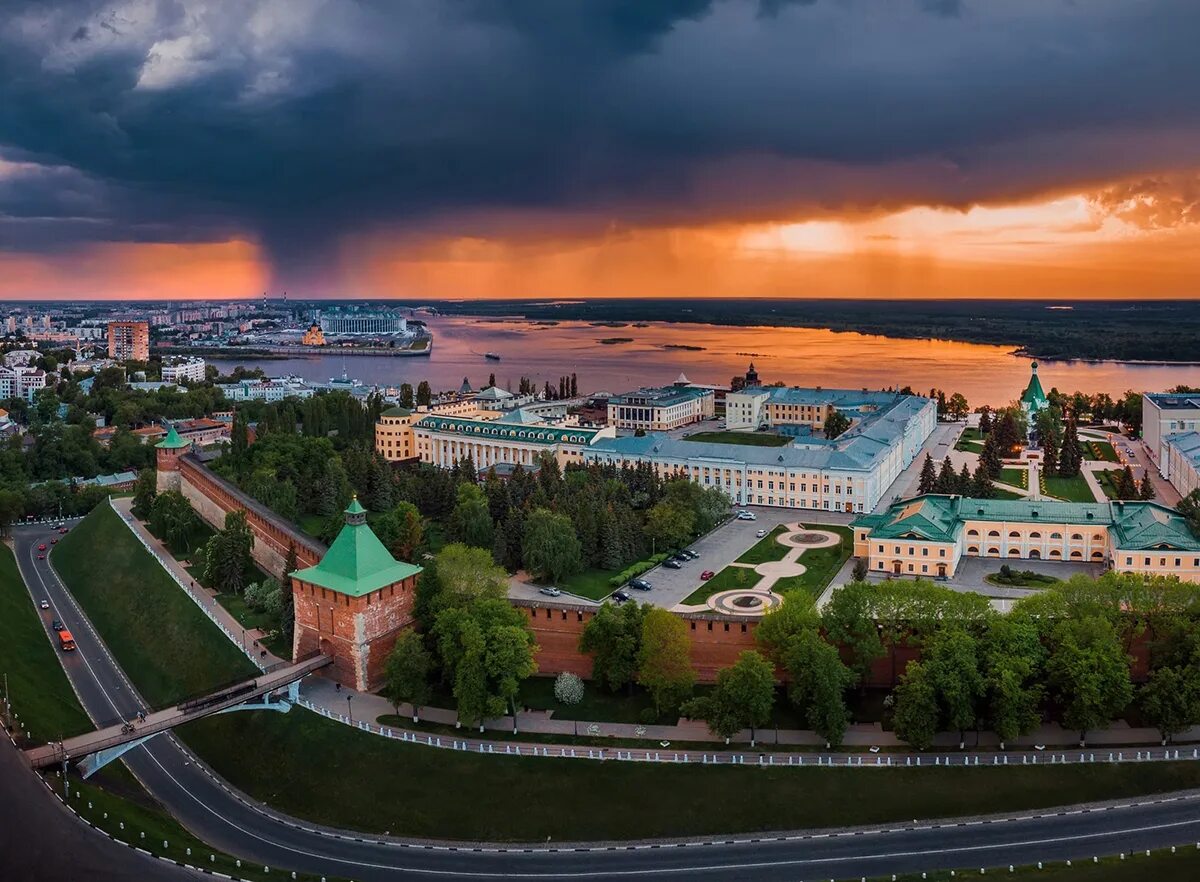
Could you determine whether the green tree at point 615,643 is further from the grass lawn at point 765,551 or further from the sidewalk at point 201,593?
the grass lawn at point 765,551

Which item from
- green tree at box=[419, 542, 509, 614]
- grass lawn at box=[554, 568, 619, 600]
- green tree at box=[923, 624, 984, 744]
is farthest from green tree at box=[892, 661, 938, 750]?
grass lawn at box=[554, 568, 619, 600]

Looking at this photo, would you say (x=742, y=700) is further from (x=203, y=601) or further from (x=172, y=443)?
(x=172, y=443)

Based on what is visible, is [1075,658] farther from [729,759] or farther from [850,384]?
[850,384]

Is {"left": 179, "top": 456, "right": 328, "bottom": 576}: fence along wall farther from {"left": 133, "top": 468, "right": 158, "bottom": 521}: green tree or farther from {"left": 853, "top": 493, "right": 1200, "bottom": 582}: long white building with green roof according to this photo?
{"left": 853, "top": 493, "right": 1200, "bottom": 582}: long white building with green roof

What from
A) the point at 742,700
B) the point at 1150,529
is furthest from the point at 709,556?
the point at 1150,529

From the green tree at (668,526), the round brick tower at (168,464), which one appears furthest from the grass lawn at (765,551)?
the round brick tower at (168,464)

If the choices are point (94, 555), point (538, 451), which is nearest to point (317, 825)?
point (94, 555)
